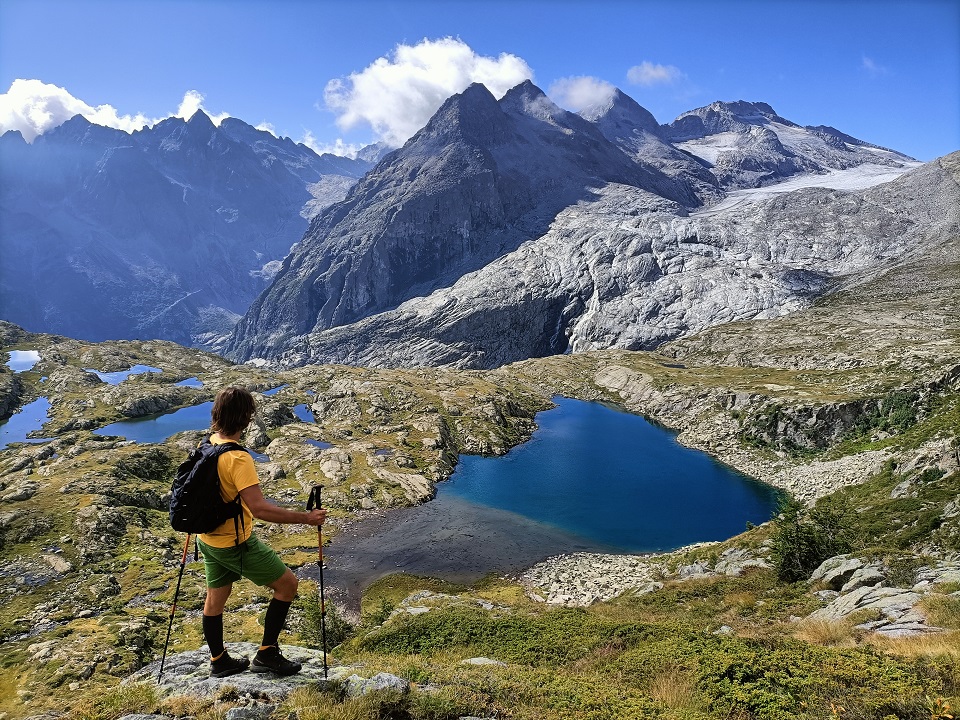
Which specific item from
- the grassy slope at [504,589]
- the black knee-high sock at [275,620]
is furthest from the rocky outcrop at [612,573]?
the black knee-high sock at [275,620]

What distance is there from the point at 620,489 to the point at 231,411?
2972 inches

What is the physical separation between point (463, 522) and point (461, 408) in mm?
48474

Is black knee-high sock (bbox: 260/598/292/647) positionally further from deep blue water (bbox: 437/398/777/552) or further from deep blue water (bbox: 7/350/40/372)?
deep blue water (bbox: 7/350/40/372)

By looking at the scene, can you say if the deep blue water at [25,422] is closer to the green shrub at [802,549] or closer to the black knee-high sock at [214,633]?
the black knee-high sock at [214,633]

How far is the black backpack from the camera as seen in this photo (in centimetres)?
887

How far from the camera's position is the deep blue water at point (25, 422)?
10644 centimetres

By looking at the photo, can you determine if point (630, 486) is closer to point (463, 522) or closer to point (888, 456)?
point (463, 522)

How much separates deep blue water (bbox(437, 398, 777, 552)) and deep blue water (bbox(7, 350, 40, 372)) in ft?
529

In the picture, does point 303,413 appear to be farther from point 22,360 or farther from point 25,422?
point 22,360

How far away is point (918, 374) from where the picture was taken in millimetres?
84312

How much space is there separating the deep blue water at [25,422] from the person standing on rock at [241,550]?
410 ft

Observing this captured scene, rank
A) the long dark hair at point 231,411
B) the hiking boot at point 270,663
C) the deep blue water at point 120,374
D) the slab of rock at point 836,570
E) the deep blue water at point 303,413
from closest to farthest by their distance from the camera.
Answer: the long dark hair at point 231,411 < the hiking boot at point 270,663 < the slab of rock at point 836,570 < the deep blue water at point 303,413 < the deep blue water at point 120,374

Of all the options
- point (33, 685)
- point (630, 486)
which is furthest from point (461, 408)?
point (33, 685)

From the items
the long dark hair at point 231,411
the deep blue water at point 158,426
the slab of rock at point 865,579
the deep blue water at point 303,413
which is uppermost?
the long dark hair at point 231,411
